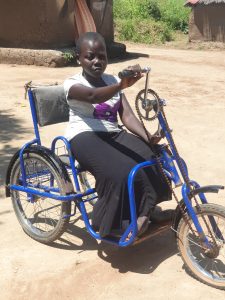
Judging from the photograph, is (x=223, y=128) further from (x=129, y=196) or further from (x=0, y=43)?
(x=0, y=43)

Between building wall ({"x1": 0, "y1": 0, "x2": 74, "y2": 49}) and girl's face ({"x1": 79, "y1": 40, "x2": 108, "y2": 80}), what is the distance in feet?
31.7

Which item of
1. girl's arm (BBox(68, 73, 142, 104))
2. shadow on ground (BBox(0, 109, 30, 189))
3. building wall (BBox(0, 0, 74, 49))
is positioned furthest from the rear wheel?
building wall (BBox(0, 0, 74, 49))

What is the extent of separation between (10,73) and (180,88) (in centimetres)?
405

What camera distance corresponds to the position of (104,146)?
318 centimetres

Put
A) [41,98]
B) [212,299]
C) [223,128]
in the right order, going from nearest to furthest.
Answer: [212,299]
[41,98]
[223,128]

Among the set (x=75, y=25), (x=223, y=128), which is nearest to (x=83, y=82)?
(x=223, y=128)

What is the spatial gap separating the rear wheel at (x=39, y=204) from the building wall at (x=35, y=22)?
9152 mm

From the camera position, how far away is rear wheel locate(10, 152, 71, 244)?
11.1 ft

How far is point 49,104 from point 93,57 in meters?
0.56

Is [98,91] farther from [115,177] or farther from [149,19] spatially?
[149,19]

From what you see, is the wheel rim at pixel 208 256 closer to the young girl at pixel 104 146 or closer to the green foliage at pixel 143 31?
the young girl at pixel 104 146

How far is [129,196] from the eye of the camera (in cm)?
298

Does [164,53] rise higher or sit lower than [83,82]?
lower

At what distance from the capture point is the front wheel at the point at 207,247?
292 centimetres
